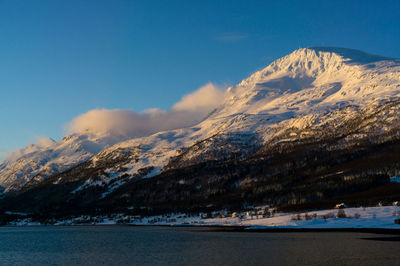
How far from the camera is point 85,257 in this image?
299ft

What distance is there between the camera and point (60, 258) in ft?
298

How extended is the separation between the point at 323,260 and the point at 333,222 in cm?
9102

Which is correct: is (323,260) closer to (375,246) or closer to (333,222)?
(375,246)

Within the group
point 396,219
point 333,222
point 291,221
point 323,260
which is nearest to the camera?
point 323,260

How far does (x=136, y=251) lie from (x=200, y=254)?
1993 cm

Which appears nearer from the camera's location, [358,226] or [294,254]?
[294,254]

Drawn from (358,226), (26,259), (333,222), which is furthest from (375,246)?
(26,259)

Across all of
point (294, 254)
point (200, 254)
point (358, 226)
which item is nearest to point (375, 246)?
point (294, 254)

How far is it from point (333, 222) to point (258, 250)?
77766 millimetres

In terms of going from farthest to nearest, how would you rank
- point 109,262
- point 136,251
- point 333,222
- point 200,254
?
point 333,222
point 136,251
point 200,254
point 109,262

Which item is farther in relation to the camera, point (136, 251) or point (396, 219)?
point (396, 219)

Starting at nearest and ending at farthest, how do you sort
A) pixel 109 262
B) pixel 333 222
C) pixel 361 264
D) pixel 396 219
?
pixel 361 264 < pixel 109 262 < pixel 396 219 < pixel 333 222

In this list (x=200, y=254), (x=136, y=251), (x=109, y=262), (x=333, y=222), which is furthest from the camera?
(x=333, y=222)

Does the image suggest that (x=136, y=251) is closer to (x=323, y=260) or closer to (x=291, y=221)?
(x=323, y=260)
